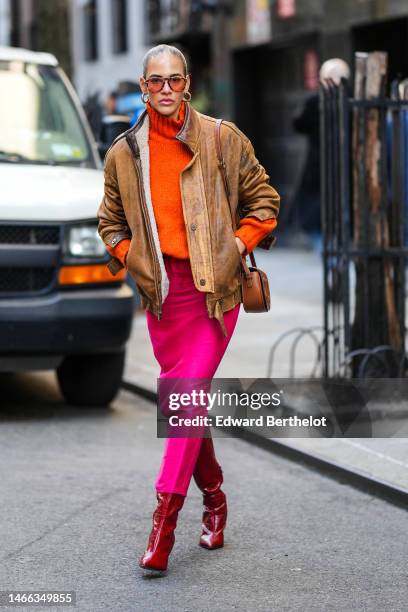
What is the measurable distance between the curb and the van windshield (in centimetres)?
220

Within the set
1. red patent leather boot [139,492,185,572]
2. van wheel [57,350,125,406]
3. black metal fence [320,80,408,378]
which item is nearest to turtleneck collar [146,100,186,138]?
red patent leather boot [139,492,185,572]

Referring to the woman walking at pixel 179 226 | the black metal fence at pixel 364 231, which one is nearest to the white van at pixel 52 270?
the black metal fence at pixel 364 231

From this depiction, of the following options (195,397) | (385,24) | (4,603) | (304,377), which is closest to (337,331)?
(304,377)

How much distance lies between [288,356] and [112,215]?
17.5 ft

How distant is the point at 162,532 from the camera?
4809mm

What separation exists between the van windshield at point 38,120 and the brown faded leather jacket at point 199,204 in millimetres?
3558

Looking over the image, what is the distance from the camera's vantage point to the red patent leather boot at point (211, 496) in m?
5.12

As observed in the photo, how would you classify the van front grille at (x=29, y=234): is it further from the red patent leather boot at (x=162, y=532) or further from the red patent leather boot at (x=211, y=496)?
the red patent leather boot at (x=162, y=532)

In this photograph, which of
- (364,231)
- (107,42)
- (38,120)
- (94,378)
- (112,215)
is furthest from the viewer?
(107,42)

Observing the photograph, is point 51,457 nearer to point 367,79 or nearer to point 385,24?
point 367,79

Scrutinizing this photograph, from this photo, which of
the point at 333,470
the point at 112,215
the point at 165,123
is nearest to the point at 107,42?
the point at 333,470

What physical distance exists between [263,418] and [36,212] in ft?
6.96

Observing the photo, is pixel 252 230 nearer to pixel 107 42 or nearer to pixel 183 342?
pixel 183 342

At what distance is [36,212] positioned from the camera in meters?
7.79
